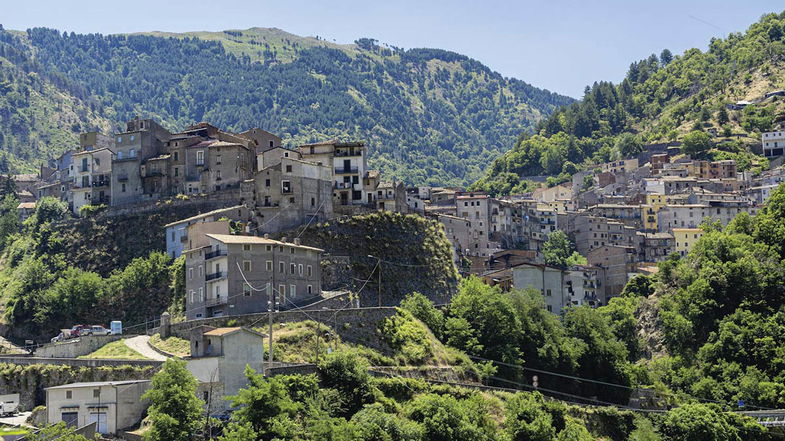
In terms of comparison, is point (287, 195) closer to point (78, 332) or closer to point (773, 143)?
point (78, 332)

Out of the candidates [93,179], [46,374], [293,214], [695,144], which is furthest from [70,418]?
[695,144]

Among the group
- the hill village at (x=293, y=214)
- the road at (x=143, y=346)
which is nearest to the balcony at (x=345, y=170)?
the hill village at (x=293, y=214)

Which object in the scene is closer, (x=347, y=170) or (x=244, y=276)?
(x=244, y=276)

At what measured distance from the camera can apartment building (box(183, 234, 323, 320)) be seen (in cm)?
7606

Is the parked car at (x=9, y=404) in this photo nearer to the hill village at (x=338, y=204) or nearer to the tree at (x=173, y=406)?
the tree at (x=173, y=406)

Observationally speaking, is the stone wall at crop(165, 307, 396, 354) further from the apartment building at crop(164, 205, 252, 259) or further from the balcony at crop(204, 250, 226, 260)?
the apartment building at crop(164, 205, 252, 259)

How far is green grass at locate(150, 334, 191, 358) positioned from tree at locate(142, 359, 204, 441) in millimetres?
8402

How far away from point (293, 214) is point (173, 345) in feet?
76.1

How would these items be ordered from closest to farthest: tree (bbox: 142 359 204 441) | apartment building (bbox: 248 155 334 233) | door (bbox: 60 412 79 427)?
tree (bbox: 142 359 204 441) → door (bbox: 60 412 79 427) → apartment building (bbox: 248 155 334 233)

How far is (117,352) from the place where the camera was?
72250 millimetres

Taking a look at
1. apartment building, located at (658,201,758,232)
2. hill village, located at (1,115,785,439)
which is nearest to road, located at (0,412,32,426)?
hill village, located at (1,115,785,439)

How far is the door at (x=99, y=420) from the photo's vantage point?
61.2 m

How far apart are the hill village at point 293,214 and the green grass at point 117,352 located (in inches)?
57.5

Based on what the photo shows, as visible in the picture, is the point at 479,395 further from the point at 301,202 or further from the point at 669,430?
the point at 301,202
